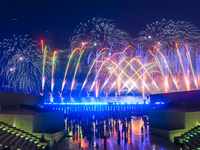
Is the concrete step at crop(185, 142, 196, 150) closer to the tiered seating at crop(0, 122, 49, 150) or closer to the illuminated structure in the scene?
the illuminated structure

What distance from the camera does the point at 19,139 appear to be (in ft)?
64.4

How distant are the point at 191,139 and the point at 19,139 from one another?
17795mm

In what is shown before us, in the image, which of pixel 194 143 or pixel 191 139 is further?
pixel 191 139

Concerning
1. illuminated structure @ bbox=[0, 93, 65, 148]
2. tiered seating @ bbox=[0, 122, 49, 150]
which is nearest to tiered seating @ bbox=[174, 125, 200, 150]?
illuminated structure @ bbox=[0, 93, 65, 148]

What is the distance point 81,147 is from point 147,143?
22.3 ft

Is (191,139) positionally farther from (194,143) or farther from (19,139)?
(19,139)

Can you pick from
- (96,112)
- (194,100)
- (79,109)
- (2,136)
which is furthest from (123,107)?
(2,136)

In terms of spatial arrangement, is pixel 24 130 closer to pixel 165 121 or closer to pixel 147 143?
pixel 147 143

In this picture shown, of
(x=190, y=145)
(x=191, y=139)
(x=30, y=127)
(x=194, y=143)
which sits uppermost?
(x=30, y=127)

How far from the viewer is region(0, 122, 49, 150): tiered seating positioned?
18.5 metres

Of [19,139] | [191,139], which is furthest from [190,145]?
[19,139]

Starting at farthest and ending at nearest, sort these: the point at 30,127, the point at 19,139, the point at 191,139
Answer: the point at 30,127
the point at 191,139
the point at 19,139

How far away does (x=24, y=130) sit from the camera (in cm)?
2119

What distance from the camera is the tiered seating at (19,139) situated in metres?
18.5
